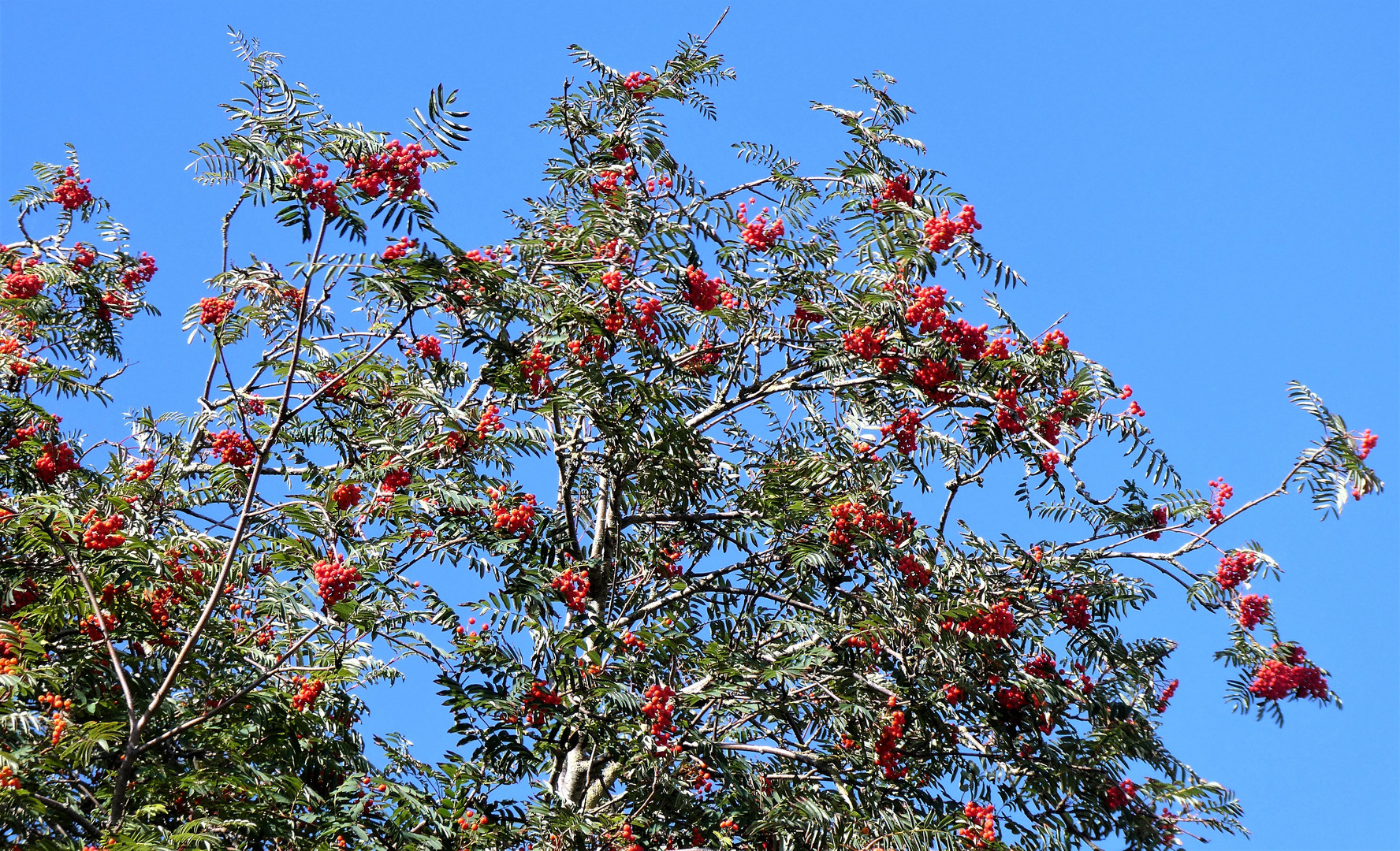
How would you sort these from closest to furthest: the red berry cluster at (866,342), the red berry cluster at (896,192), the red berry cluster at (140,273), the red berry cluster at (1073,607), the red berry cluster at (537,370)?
the red berry cluster at (537,370)
the red berry cluster at (866,342)
the red berry cluster at (1073,607)
the red berry cluster at (896,192)
the red berry cluster at (140,273)

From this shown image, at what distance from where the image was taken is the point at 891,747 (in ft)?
23.4

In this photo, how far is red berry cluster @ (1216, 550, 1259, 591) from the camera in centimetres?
848

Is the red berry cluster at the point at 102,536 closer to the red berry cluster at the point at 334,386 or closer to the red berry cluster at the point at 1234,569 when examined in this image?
the red berry cluster at the point at 334,386

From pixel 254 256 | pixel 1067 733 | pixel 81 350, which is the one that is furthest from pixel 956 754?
pixel 81 350

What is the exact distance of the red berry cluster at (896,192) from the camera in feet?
26.6

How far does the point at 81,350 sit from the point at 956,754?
26.0ft

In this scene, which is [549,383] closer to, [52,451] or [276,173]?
[276,173]

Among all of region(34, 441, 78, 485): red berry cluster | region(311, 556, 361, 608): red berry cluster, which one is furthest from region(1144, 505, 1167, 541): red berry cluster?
region(34, 441, 78, 485): red berry cluster

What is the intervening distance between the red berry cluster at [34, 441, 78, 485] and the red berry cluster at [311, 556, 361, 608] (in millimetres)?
2777

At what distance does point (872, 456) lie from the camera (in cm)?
827

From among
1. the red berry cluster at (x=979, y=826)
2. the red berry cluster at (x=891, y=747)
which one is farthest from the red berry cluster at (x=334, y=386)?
the red berry cluster at (x=979, y=826)

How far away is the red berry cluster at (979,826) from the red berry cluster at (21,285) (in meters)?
7.46

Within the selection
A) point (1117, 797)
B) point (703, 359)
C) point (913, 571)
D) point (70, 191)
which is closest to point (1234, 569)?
point (1117, 797)

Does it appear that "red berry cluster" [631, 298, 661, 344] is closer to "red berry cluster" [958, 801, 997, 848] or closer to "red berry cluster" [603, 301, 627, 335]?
"red berry cluster" [603, 301, 627, 335]
